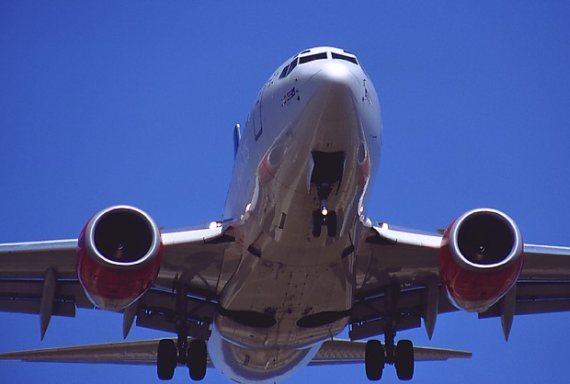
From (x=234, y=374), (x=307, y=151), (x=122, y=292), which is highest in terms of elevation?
(x=307, y=151)

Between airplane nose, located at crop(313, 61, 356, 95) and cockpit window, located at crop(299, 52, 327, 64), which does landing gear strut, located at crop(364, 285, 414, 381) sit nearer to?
cockpit window, located at crop(299, 52, 327, 64)

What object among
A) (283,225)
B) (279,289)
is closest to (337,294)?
(279,289)

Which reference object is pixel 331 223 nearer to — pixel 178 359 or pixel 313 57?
pixel 313 57

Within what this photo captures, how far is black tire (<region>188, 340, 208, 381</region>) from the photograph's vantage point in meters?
19.3

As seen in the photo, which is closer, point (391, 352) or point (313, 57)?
point (313, 57)

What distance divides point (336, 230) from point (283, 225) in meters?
0.83

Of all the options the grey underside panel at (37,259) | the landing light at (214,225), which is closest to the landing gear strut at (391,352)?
the landing light at (214,225)

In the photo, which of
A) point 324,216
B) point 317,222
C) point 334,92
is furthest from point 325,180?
point 334,92

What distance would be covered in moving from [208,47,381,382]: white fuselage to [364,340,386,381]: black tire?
1395 millimetres

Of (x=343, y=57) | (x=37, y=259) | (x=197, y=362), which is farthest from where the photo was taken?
(x=197, y=362)

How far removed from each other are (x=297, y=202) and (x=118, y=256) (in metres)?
3.24

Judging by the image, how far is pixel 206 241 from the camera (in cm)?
1695

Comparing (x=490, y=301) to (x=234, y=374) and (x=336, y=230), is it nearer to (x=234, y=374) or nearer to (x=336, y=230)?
(x=336, y=230)

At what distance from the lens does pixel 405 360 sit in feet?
63.7
